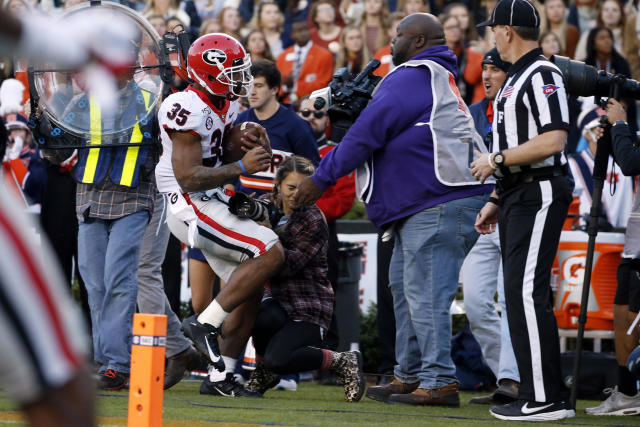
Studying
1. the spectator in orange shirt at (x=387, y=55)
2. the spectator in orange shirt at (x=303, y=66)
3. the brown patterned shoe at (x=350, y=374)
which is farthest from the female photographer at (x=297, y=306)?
the spectator in orange shirt at (x=303, y=66)

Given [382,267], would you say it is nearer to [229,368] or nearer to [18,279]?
[229,368]

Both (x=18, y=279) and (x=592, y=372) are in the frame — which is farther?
(x=592, y=372)

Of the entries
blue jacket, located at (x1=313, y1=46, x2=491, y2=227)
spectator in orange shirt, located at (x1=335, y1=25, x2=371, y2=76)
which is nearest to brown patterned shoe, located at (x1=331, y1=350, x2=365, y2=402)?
blue jacket, located at (x1=313, y1=46, x2=491, y2=227)

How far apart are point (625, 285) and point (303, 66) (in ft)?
20.2

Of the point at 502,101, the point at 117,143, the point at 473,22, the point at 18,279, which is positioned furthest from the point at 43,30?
the point at 473,22

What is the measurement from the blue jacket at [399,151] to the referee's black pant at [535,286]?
1.94 ft

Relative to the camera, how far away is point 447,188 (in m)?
6.01

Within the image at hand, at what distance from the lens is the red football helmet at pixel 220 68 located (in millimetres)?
6254

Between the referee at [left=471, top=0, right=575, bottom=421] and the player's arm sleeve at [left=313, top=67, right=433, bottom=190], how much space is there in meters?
0.55

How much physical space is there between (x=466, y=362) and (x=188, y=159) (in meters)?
2.91

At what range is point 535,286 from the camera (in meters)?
5.49

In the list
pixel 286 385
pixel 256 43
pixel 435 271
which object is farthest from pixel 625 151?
pixel 256 43

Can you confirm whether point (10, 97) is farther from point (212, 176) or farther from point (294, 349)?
point (294, 349)

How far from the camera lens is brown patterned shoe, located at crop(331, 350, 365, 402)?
6.61m
